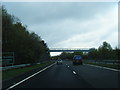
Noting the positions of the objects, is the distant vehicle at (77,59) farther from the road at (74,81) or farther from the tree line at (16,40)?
the road at (74,81)

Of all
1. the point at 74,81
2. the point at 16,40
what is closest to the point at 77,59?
the point at 16,40

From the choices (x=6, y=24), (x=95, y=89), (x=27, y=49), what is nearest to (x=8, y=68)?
(x=6, y=24)

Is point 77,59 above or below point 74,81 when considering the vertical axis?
below

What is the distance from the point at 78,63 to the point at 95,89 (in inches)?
1608

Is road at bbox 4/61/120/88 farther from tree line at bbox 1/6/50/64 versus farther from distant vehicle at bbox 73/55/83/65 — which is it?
distant vehicle at bbox 73/55/83/65

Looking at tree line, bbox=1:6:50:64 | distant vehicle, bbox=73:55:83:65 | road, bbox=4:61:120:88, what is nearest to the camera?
road, bbox=4:61:120:88

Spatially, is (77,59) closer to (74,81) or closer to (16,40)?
(16,40)

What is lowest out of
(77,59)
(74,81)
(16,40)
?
(77,59)

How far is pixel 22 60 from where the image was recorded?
1946 inches

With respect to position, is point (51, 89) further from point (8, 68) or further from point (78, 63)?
point (78, 63)

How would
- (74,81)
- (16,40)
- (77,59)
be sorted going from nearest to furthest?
(74,81) → (16,40) → (77,59)

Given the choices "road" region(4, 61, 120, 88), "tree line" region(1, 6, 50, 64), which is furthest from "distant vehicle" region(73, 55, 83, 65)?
"road" region(4, 61, 120, 88)

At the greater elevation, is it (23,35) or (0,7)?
(0,7)

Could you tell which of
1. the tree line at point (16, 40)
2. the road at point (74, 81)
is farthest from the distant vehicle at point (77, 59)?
the road at point (74, 81)
